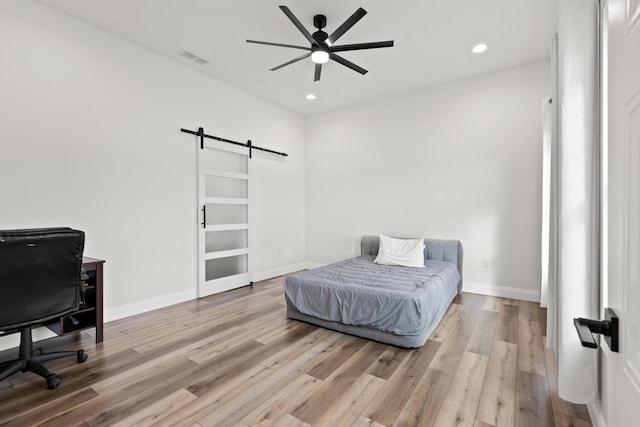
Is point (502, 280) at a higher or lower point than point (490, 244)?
lower

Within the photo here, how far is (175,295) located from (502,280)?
14.2 ft

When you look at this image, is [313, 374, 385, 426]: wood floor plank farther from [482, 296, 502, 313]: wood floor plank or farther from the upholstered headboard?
the upholstered headboard

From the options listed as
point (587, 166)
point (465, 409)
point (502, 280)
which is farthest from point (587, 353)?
point (502, 280)

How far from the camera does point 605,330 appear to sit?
82cm

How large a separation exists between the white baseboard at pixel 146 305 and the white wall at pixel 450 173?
262 cm

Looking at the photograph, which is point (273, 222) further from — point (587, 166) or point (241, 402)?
point (587, 166)

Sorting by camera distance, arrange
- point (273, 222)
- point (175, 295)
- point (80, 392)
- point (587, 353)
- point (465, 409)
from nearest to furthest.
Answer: point (587, 353), point (465, 409), point (80, 392), point (175, 295), point (273, 222)

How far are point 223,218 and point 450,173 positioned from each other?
3.44m

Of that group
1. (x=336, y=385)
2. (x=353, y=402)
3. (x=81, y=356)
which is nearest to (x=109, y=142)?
(x=81, y=356)

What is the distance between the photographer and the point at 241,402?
1877 millimetres

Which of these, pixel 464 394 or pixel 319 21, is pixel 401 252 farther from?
pixel 319 21

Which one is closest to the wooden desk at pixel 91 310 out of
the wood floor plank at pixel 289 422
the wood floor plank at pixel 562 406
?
the wood floor plank at pixel 289 422

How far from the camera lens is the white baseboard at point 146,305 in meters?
3.24

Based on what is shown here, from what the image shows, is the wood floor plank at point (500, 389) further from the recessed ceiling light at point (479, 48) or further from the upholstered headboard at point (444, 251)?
the recessed ceiling light at point (479, 48)
